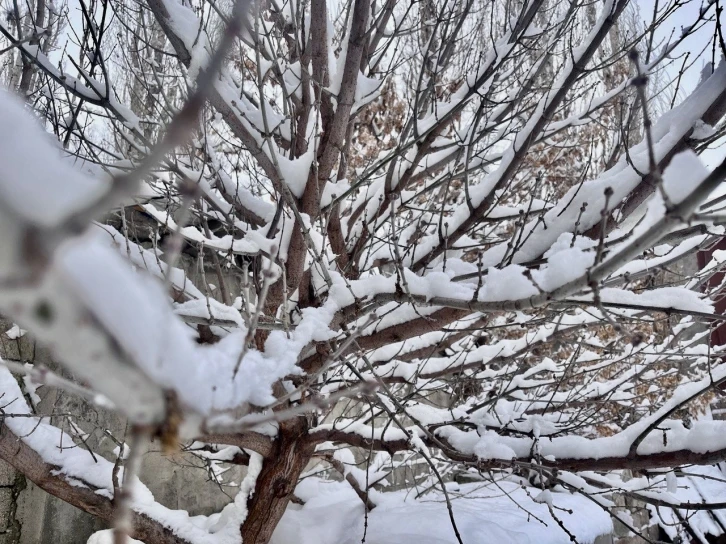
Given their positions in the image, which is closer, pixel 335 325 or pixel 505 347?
pixel 335 325

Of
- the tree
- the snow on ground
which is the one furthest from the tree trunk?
the snow on ground

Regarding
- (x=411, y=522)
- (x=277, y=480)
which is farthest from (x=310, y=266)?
(x=411, y=522)

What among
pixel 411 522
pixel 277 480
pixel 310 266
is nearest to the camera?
pixel 310 266

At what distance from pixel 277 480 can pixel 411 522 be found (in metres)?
1.28

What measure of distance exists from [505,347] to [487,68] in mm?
2008

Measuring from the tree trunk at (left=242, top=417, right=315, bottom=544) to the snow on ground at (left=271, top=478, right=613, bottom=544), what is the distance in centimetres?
67

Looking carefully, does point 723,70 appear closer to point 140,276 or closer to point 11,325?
point 140,276

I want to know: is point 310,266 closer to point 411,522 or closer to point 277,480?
point 277,480

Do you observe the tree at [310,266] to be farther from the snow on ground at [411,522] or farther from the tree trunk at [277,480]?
the snow on ground at [411,522]

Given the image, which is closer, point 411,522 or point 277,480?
point 277,480

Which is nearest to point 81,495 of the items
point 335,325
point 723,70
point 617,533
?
point 335,325

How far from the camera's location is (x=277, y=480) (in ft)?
Result: 10.3

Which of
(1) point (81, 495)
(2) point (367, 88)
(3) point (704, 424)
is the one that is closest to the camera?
(3) point (704, 424)

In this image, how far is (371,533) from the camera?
12.2 ft
